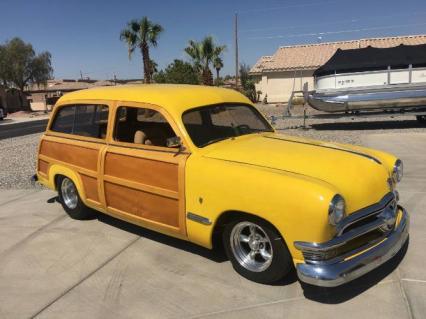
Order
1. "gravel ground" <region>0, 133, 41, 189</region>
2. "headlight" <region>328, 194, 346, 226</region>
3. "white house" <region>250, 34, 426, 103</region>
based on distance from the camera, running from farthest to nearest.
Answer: "white house" <region>250, 34, 426, 103</region> < "gravel ground" <region>0, 133, 41, 189</region> < "headlight" <region>328, 194, 346, 226</region>

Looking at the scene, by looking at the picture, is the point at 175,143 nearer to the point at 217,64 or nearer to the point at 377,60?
the point at 377,60

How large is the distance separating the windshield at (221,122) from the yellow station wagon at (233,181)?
14 millimetres

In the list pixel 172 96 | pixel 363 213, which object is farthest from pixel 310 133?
pixel 363 213

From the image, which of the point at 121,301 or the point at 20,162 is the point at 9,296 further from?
the point at 20,162

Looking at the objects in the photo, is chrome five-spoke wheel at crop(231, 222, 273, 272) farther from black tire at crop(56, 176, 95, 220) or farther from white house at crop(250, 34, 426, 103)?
white house at crop(250, 34, 426, 103)

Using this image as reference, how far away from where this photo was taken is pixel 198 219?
393 cm

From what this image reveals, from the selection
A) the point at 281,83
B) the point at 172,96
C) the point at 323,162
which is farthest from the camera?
the point at 281,83

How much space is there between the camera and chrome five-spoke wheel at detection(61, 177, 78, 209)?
578 centimetres

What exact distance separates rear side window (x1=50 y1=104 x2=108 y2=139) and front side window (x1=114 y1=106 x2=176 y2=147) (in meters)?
0.22

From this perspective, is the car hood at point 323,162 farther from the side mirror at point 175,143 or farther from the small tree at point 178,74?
the small tree at point 178,74

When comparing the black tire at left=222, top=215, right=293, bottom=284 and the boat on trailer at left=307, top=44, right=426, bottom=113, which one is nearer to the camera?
the black tire at left=222, top=215, right=293, bottom=284

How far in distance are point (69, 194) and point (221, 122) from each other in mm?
2583

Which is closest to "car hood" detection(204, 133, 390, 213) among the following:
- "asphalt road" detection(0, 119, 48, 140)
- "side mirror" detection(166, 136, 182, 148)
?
"side mirror" detection(166, 136, 182, 148)

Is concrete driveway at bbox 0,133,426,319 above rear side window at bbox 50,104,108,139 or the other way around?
the other way around
